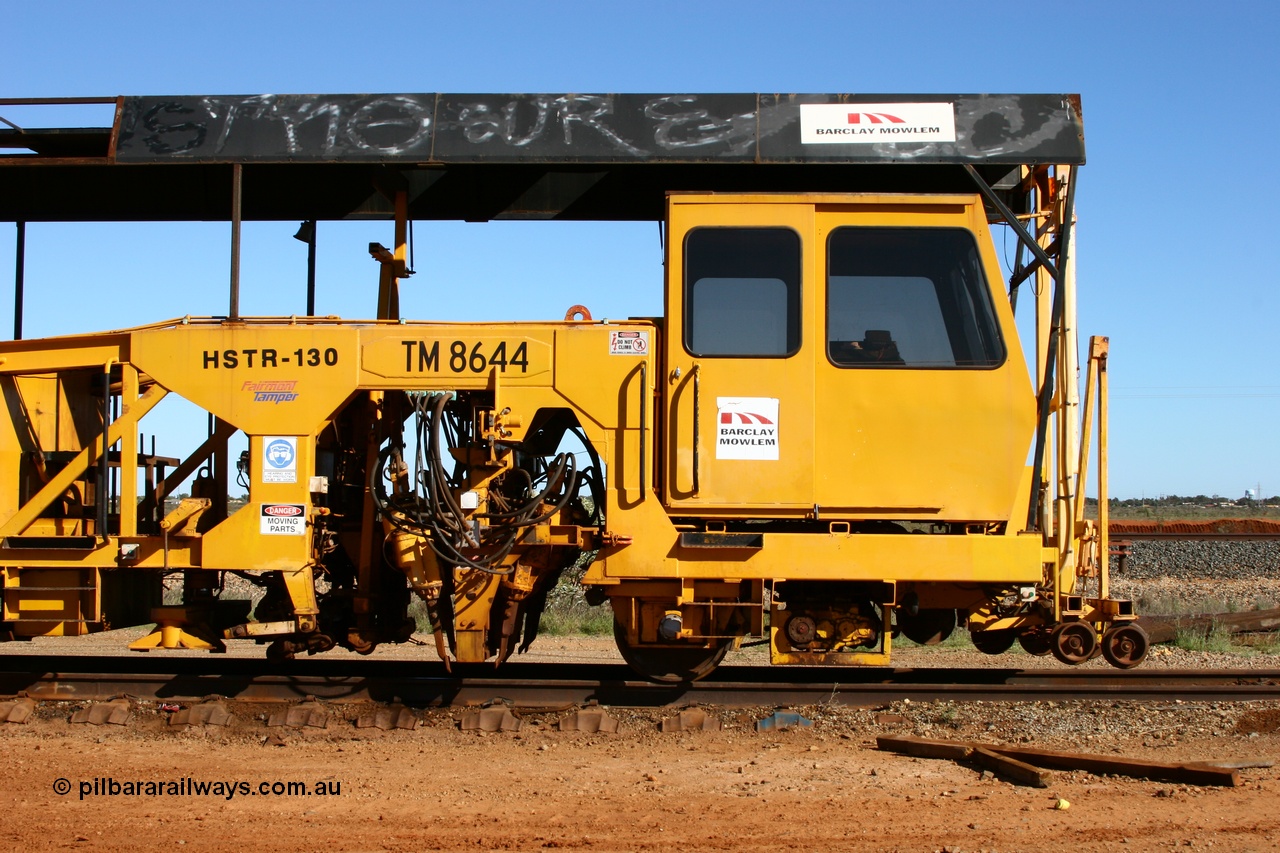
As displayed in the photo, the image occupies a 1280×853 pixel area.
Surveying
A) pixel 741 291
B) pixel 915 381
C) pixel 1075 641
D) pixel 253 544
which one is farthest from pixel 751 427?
pixel 253 544

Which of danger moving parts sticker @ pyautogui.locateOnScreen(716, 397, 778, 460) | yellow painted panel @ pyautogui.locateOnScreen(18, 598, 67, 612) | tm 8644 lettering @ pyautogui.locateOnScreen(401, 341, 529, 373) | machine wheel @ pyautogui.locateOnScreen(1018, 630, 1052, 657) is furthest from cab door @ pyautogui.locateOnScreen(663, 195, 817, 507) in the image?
yellow painted panel @ pyautogui.locateOnScreen(18, 598, 67, 612)

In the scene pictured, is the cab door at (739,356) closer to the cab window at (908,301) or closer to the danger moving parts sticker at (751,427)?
the danger moving parts sticker at (751,427)

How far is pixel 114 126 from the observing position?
23.8 feet

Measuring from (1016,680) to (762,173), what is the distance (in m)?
4.04

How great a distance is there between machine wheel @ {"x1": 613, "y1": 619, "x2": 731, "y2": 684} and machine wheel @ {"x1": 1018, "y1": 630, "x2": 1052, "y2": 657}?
2008mm

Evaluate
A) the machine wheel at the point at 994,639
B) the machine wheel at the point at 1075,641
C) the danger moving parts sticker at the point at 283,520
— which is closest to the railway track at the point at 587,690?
the machine wheel at the point at 994,639

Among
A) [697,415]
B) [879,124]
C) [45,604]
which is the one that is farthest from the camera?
[45,604]

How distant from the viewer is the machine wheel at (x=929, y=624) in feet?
23.7

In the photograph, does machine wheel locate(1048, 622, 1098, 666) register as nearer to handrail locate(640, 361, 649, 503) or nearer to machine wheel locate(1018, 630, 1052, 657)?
machine wheel locate(1018, 630, 1052, 657)

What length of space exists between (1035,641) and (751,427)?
246 cm

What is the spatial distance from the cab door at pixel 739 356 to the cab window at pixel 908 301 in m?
0.22

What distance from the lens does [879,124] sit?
6.89 m

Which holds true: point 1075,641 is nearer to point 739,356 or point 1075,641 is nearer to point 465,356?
point 739,356

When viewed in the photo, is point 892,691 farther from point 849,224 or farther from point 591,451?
point 849,224
